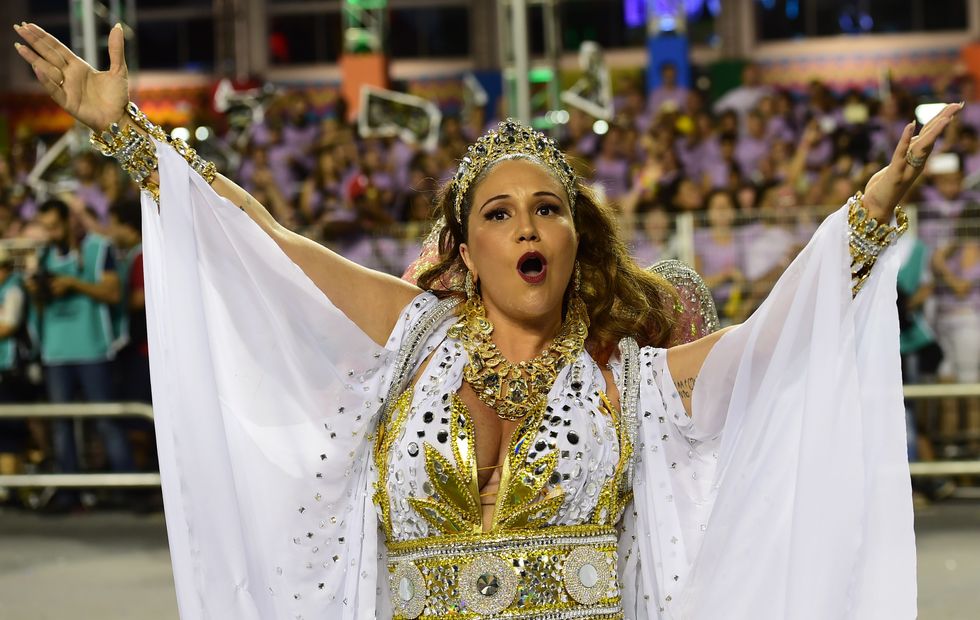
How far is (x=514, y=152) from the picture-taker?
3260 mm

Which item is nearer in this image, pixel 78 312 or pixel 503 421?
pixel 503 421

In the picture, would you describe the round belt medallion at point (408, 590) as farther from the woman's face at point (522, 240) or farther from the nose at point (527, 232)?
the nose at point (527, 232)

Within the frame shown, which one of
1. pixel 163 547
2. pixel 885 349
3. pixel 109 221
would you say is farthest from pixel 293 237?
pixel 109 221

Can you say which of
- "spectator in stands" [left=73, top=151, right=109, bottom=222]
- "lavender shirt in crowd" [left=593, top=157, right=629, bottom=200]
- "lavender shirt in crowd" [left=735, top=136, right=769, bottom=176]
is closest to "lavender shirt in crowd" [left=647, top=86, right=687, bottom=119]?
"lavender shirt in crowd" [left=735, top=136, right=769, bottom=176]

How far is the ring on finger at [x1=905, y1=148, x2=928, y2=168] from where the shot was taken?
2.77 m

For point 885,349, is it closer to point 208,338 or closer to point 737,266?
point 208,338

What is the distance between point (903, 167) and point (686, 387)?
28.2 inches

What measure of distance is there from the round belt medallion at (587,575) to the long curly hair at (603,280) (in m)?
0.48

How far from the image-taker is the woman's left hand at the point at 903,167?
2.76 meters

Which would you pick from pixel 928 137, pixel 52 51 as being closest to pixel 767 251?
pixel 928 137

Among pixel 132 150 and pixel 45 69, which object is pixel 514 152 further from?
pixel 45 69

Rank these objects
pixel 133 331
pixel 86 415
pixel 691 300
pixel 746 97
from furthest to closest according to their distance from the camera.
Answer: pixel 746 97 < pixel 133 331 < pixel 86 415 < pixel 691 300

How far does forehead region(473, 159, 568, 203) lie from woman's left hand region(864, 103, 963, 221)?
718mm

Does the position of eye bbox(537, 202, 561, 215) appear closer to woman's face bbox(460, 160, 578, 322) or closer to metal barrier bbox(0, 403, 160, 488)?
woman's face bbox(460, 160, 578, 322)
